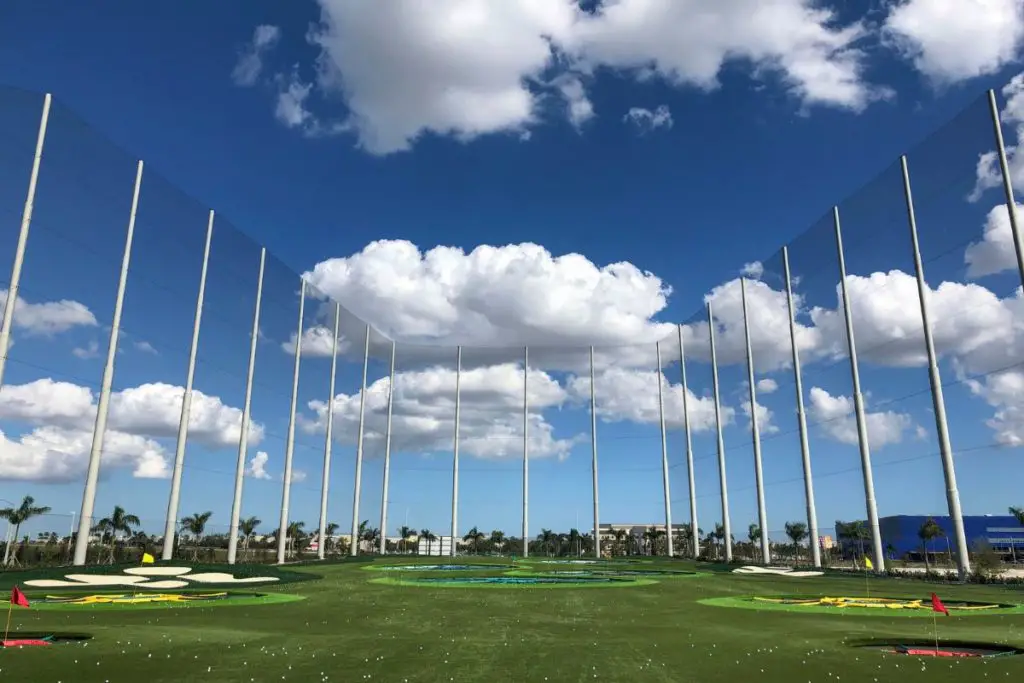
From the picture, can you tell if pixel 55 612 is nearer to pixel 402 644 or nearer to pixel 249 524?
pixel 402 644

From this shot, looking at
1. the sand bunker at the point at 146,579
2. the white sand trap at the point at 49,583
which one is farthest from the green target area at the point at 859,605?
the white sand trap at the point at 49,583

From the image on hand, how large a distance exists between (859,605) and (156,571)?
26027mm

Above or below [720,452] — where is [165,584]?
below

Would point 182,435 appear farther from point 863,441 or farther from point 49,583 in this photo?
point 863,441

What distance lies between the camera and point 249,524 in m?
67.4

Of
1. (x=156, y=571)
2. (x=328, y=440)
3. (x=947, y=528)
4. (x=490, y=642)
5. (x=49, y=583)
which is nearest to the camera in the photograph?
(x=490, y=642)

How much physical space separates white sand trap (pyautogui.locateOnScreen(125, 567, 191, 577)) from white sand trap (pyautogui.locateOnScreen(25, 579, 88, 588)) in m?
2.69

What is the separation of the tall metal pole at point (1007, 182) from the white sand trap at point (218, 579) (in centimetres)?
3366

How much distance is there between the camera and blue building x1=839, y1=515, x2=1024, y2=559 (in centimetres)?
10781

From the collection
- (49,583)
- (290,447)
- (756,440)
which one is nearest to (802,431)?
Result: (756,440)

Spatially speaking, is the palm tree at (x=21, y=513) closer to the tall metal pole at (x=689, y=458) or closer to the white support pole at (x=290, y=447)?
the white support pole at (x=290, y=447)

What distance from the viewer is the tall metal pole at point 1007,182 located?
27141mm

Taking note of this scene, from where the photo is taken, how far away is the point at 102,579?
24.9 metres

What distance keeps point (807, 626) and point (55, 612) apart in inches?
715
